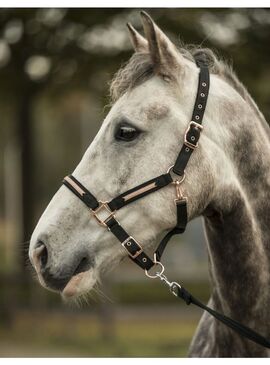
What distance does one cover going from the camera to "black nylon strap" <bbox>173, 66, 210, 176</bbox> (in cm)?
340

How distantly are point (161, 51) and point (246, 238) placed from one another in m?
1.07

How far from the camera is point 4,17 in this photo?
512 inches

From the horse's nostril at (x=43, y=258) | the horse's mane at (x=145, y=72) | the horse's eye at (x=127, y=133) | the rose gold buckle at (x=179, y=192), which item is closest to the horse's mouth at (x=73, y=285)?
the horse's nostril at (x=43, y=258)

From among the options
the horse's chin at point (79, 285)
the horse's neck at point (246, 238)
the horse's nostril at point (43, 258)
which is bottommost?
the horse's neck at point (246, 238)

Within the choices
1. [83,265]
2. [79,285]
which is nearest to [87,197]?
[83,265]

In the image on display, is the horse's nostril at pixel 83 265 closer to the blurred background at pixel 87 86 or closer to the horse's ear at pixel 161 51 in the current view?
the horse's ear at pixel 161 51

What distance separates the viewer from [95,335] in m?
12.5

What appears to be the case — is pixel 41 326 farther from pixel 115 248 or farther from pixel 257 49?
pixel 115 248

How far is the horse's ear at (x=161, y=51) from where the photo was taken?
334cm

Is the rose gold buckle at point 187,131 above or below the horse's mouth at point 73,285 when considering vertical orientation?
above

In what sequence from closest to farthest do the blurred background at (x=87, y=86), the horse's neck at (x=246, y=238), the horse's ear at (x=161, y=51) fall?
the horse's ear at (x=161, y=51)
the horse's neck at (x=246, y=238)
the blurred background at (x=87, y=86)

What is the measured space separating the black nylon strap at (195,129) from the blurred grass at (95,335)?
22.7ft

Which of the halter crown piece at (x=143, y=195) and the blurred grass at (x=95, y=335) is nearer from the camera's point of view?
the halter crown piece at (x=143, y=195)

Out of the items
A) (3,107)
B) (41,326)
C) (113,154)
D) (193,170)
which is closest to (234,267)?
(193,170)
